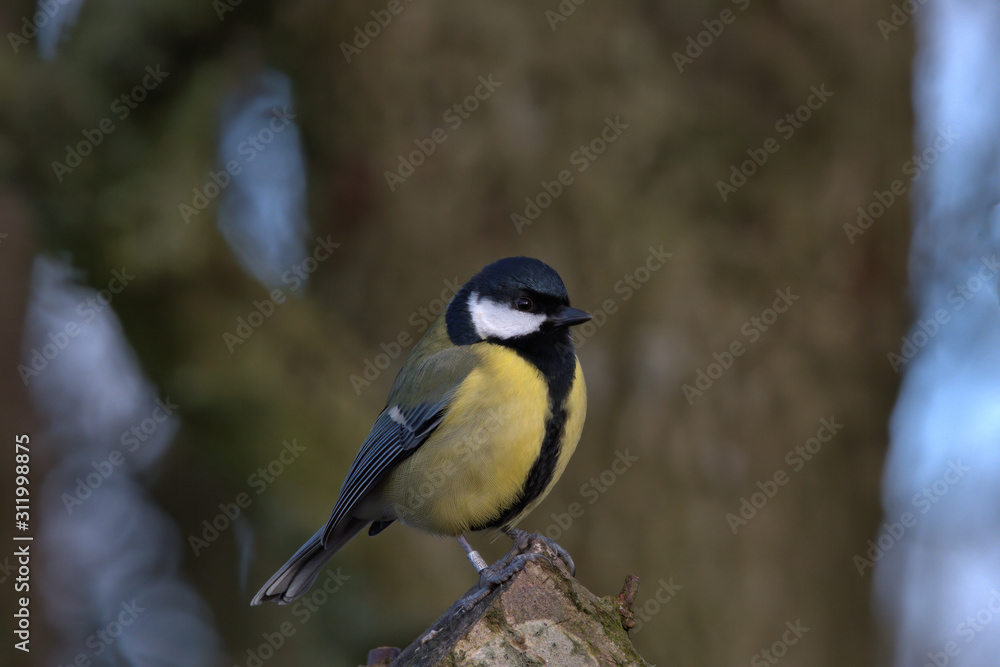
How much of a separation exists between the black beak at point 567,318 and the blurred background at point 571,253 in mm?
1077

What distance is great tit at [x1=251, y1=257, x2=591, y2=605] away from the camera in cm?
288

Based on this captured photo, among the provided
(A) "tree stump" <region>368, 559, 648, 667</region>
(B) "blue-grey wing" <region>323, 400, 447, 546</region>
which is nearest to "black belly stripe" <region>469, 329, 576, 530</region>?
(B) "blue-grey wing" <region>323, 400, 447, 546</region>

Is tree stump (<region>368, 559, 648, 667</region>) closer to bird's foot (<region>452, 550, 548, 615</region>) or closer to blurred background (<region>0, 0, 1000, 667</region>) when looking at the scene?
bird's foot (<region>452, 550, 548, 615</region>)

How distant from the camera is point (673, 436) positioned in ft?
13.0

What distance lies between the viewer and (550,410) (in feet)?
9.61

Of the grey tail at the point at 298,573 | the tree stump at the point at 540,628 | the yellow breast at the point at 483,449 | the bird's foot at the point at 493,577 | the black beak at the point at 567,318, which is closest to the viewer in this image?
the tree stump at the point at 540,628

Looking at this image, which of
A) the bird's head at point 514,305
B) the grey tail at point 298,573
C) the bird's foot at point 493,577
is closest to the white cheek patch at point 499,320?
the bird's head at point 514,305

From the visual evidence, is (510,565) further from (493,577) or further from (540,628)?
(540,628)

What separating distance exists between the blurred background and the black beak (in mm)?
1077

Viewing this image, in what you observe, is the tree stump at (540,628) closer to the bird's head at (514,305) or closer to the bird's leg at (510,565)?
the bird's leg at (510,565)

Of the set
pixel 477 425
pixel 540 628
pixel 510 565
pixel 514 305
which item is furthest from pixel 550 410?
pixel 540 628

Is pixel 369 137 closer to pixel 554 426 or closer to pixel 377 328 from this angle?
pixel 377 328

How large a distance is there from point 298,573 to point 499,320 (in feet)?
4.11

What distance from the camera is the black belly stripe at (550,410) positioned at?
291 cm
